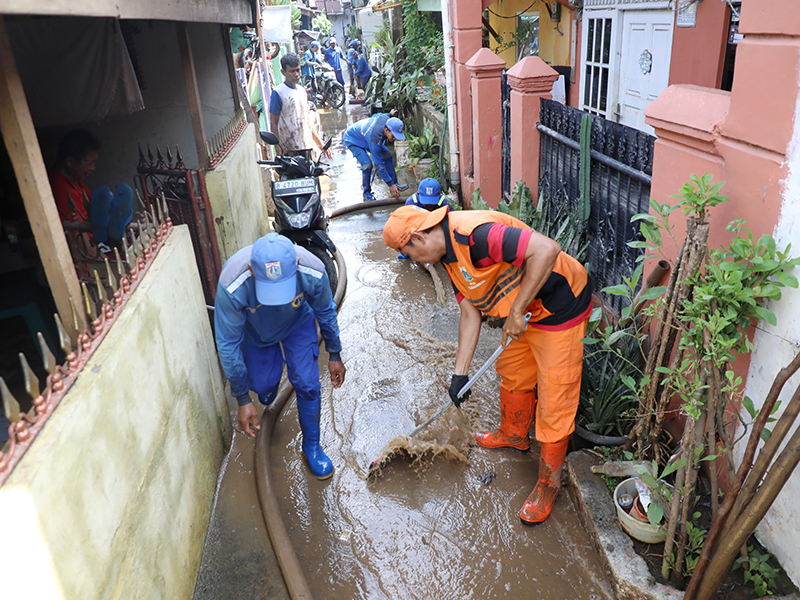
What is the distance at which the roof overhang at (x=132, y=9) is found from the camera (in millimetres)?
1771

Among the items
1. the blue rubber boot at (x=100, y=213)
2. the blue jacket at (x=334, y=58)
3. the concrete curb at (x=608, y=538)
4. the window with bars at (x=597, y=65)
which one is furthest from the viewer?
the blue jacket at (x=334, y=58)

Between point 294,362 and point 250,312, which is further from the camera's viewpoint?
point 294,362

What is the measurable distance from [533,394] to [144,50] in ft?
19.0

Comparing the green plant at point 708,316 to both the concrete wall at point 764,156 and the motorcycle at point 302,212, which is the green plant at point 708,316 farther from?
the motorcycle at point 302,212

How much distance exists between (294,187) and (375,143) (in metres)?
3.33

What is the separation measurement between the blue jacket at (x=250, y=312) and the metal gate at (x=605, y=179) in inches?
83.0

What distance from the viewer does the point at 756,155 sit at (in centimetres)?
236

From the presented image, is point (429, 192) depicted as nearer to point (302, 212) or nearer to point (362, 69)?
point (302, 212)

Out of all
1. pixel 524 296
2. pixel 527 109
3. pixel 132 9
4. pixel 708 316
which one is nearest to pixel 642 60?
pixel 527 109

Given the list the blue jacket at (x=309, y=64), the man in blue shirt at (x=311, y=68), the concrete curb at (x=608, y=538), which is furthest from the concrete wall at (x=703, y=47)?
the blue jacket at (x=309, y=64)

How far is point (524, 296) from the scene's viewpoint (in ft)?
9.36

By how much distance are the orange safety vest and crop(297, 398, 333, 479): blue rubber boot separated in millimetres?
1225

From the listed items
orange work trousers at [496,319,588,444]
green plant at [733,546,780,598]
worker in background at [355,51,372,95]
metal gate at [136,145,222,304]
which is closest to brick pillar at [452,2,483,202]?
metal gate at [136,145,222,304]

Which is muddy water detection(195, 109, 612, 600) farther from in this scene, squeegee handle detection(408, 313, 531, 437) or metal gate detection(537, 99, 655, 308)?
metal gate detection(537, 99, 655, 308)
